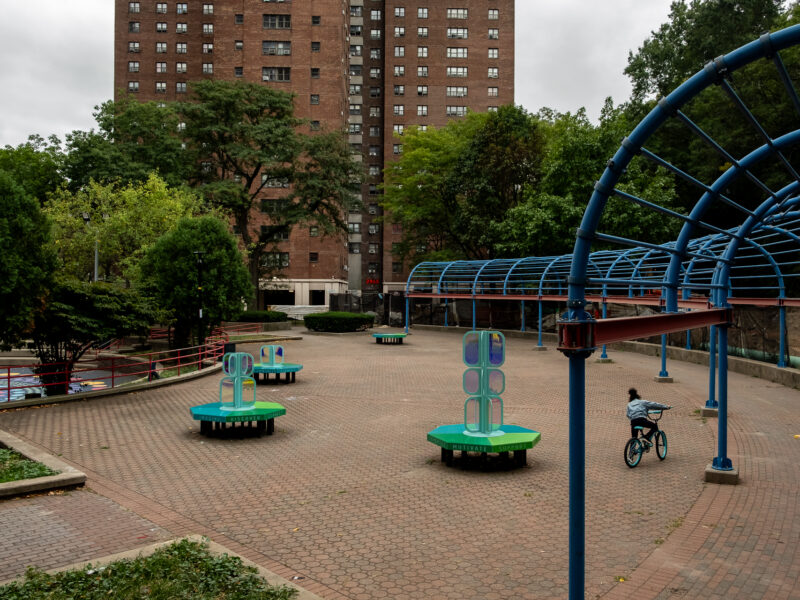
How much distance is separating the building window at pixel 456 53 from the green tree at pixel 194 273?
6292cm

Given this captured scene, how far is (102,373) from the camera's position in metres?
28.3

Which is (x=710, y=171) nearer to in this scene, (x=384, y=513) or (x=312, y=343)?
(x=312, y=343)

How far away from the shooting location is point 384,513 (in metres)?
8.91

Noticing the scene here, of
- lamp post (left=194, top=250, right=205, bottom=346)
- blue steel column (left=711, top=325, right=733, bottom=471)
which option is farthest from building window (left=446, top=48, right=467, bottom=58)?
blue steel column (left=711, top=325, right=733, bottom=471)

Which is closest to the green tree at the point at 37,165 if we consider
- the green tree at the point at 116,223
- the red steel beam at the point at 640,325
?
the green tree at the point at 116,223

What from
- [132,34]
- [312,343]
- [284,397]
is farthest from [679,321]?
[132,34]

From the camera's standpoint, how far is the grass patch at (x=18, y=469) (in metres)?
9.86

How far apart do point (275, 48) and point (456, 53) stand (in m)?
24.9

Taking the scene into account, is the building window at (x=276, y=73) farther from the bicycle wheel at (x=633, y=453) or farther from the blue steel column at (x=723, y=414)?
the blue steel column at (x=723, y=414)

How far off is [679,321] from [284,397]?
1362 centimetres

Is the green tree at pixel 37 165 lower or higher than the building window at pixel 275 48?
lower

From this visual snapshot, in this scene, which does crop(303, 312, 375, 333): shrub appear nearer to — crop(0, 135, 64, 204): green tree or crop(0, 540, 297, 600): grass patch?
crop(0, 135, 64, 204): green tree

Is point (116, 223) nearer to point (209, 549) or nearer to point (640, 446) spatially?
point (640, 446)

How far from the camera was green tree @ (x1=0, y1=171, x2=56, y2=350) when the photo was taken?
625 inches
